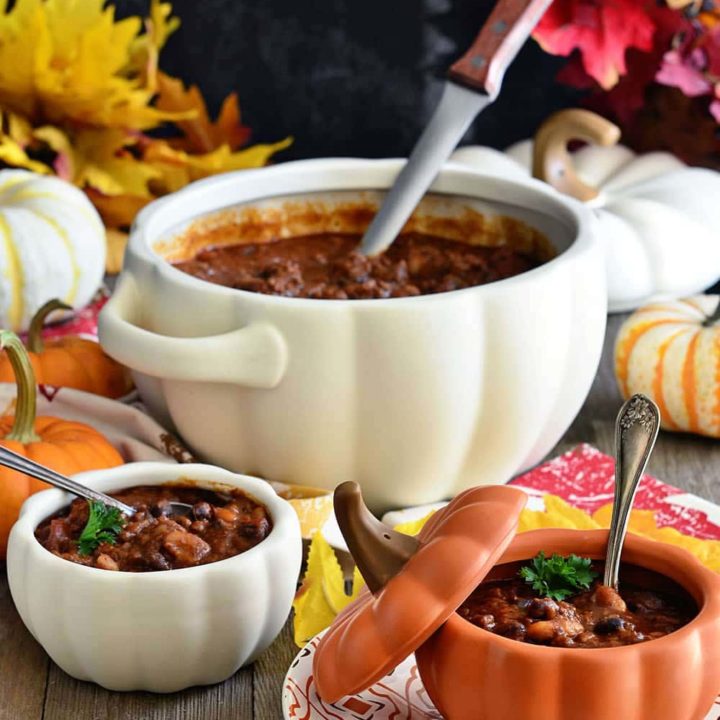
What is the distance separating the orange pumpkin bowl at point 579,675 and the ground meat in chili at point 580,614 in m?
0.02

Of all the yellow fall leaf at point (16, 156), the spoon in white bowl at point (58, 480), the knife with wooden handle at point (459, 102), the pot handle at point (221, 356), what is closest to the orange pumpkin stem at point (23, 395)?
the pot handle at point (221, 356)

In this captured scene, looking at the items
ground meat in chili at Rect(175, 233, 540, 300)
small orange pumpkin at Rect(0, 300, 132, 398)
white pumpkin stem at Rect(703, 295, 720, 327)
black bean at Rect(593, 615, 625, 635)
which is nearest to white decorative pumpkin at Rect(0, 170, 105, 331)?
small orange pumpkin at Rect(0, 300, 132, 398)

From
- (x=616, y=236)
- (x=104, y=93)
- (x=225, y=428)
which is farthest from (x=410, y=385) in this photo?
(x=104, y=93)

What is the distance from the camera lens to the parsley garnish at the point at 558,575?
1.02m

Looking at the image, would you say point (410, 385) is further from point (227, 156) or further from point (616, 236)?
point (227, 156)

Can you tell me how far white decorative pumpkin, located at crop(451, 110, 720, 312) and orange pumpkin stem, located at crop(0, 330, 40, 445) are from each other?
85 centimetres

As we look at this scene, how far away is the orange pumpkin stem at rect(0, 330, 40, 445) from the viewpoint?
1452 millimetres

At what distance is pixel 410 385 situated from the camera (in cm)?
139

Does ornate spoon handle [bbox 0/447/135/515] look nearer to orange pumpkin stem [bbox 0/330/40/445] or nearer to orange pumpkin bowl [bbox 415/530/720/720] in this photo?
orange pumpkin stem [bbox 0/330/40/445]

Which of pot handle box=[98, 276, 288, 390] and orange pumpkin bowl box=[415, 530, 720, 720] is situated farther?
pot handle box=[98, 276, 288, 390]

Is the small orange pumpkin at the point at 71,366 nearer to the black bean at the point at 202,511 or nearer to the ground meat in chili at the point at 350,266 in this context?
the ground meat in chili at the point at 350,266

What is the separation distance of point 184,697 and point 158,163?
141 centimetres

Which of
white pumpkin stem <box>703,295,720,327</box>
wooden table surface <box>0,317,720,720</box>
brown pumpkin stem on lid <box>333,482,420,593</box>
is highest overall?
brown pumpkin stem on lid <box>333,482,420,593</box>

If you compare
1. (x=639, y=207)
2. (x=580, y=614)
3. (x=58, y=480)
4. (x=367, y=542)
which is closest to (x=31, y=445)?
(x=58, y=480)
